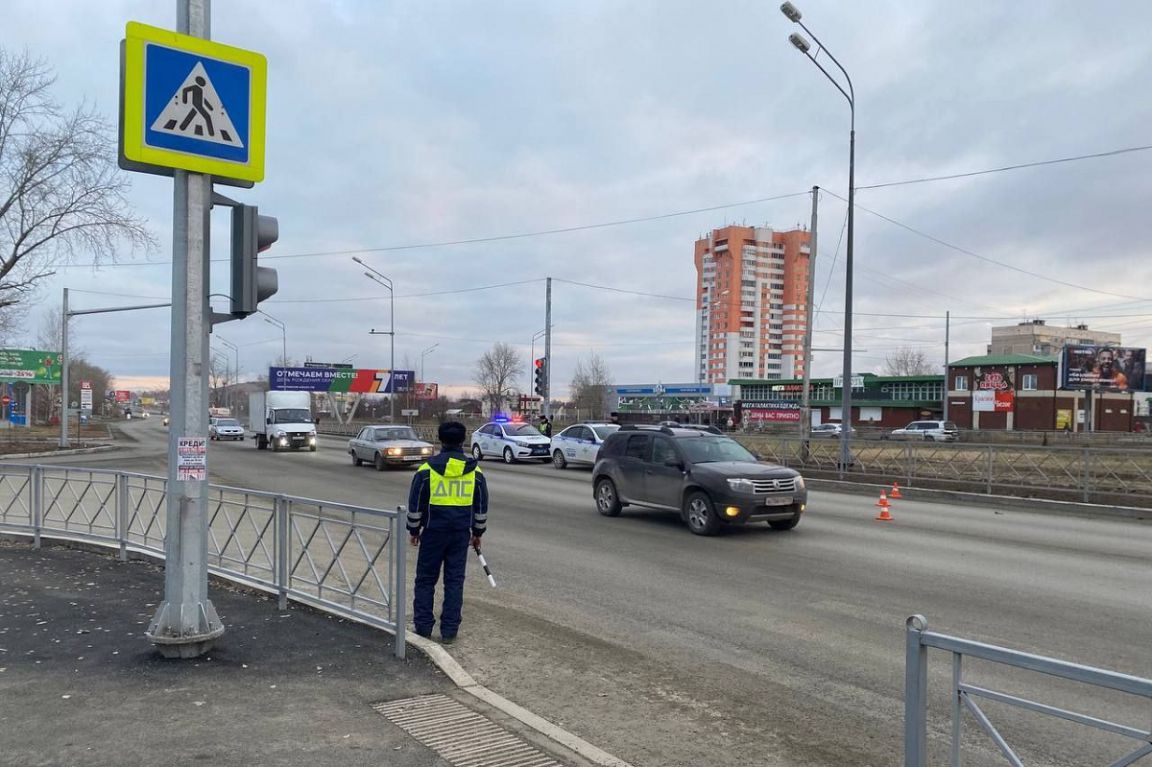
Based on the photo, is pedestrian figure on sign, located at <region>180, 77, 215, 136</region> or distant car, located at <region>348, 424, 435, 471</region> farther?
distant car, located at <region>348, 424, 435, 471</region>

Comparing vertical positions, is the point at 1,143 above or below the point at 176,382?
above

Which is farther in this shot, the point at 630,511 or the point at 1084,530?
the point at 630,511

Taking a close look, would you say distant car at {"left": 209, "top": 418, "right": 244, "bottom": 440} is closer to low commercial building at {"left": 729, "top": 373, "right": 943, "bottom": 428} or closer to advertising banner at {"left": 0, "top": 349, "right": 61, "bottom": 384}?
advertising banner at {"left": 0, "top": 349, "right": 61, "bottom": 384}

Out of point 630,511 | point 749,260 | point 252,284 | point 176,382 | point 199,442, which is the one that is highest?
point 749,260

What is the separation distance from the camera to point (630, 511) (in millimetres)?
15281

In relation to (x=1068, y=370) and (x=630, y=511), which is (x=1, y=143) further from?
(x=1068, y=370)

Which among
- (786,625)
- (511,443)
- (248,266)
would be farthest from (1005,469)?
(248,266)

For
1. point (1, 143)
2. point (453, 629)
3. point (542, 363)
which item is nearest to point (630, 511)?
point (453, 629)

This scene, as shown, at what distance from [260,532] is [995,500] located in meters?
16.4

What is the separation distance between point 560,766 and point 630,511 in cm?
1128

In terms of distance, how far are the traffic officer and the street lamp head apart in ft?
56.5

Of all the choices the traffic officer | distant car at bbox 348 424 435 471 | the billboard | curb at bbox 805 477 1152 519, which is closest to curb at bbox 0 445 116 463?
distant car at bbox 348 424 435 471

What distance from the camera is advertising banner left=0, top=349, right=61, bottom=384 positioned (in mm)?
51594

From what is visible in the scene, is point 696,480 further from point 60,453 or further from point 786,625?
point 60,453
